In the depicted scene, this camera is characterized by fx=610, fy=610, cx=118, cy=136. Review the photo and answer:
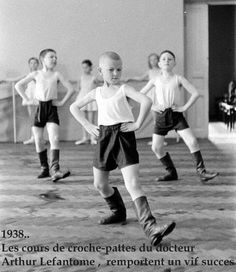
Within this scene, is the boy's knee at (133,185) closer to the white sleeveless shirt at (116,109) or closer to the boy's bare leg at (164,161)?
the white sleeveless shirt at (116,109)

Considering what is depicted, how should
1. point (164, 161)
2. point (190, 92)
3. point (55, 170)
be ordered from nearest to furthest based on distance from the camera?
point (190, 92), point (164, 161), point (55, 170)

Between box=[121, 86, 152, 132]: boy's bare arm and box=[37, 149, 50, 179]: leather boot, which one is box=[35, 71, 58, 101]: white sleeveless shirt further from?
box=[121, 86, 152, 132]: boy's bare arm

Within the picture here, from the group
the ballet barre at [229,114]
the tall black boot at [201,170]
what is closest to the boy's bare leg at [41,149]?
the tall black boot at [201,170]

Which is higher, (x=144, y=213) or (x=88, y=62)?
(x=88, y=62)

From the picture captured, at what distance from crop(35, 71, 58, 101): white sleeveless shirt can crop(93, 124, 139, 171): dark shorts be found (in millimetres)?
2560

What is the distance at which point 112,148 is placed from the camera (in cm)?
458

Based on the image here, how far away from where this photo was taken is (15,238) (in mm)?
4555

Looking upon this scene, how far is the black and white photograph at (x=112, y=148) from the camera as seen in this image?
4.26 metres

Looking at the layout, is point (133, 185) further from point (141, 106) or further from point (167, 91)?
point (167, 91)

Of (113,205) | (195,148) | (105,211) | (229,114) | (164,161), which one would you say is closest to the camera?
(113,205)

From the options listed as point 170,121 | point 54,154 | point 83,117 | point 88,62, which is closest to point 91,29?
point 88,62

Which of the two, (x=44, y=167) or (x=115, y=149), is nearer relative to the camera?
(x=115, y=149)

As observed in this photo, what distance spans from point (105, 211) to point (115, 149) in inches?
40.4

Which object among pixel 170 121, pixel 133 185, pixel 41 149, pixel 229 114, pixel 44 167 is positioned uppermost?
pixel 170 121
